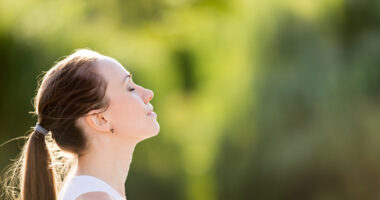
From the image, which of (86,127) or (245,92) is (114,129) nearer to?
(86,127)

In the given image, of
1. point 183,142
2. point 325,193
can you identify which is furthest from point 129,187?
point 325,193

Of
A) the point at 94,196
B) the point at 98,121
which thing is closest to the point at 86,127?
the point at 98,121

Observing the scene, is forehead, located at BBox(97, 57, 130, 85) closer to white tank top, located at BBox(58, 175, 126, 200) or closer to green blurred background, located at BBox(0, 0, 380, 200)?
white tank top, located at BBox(58, 175, 126, 200)

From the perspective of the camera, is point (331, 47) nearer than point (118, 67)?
No

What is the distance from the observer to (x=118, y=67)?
1395mm

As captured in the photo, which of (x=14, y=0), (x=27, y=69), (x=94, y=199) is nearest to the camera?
(x=94, y=199)

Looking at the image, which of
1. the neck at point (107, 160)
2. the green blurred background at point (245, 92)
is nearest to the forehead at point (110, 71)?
the neck at point (107, 160)

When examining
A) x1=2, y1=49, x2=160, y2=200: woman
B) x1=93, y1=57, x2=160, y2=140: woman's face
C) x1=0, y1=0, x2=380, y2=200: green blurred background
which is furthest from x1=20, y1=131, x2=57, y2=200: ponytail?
x1=0, y1=0, x2=380, y2=200: green blurred background

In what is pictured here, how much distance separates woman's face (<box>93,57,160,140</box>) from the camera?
1.35 metres

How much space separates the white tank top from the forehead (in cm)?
19

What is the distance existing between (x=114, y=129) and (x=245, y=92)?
2715 mm

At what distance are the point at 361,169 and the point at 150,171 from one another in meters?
1.20

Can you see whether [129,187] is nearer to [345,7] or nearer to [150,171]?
[150,171]

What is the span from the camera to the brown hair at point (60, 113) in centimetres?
131
